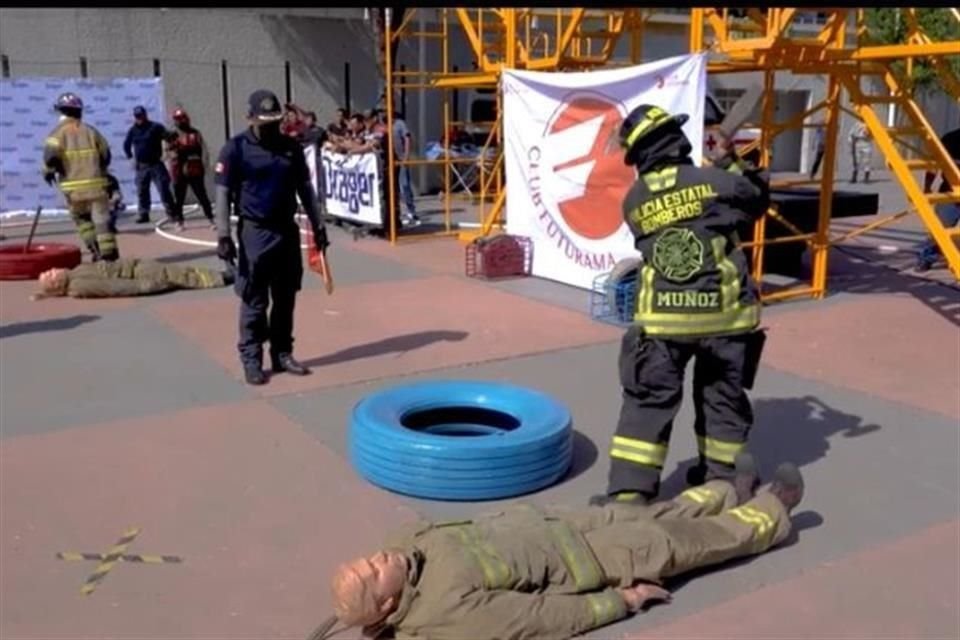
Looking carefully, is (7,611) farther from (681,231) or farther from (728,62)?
(728,62)

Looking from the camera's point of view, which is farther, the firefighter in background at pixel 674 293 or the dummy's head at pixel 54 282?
the dummy's head at pixel 54 282

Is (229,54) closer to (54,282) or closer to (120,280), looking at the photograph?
(120,280)

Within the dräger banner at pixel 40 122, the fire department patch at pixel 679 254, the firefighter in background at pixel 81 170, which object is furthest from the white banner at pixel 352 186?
the fire department patch at pixel 679 254

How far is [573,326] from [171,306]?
148 inches

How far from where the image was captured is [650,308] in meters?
4.39

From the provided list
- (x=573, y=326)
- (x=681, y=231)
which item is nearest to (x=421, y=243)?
(x=573, y=326)

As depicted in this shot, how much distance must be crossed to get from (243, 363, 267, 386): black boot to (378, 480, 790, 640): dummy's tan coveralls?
3389 millimetres

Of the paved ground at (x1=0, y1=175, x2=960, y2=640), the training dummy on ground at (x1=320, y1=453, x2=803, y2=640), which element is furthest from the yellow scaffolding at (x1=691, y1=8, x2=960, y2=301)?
the training dummy on ground at (x1=320, y1=453, x2=803, y2=640)

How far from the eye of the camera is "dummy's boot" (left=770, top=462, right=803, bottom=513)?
4.36 meters

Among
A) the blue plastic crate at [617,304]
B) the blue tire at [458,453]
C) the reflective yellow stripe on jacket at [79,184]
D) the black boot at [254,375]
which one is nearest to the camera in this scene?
the blue tire at [458,453]

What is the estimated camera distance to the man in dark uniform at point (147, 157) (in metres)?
15.2

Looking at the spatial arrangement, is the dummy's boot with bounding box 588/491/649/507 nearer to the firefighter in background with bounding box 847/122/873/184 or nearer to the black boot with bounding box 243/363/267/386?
the black boot with bounding box 243/363/267/386

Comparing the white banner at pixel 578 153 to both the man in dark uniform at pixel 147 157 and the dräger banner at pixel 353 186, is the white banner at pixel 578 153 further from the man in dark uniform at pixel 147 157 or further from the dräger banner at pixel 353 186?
the man in dark uniform at pixel 147 157

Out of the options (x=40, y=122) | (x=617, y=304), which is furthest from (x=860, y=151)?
(x=40, y=122)
